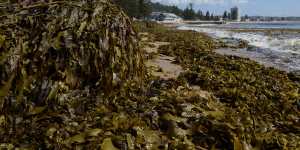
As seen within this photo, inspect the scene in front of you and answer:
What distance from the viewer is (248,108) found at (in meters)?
6.71

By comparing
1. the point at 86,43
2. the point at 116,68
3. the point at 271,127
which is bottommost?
the point at 271,127

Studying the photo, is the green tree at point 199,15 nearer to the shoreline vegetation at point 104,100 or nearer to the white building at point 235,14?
the white building at point 235,14

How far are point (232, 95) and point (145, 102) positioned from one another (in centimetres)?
198

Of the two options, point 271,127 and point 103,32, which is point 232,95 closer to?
point 271,127

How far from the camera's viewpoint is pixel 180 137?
16.1 ft

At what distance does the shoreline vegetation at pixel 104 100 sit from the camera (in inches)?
188

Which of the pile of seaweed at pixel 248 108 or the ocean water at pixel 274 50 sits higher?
the pile of seaweed at pixel 248 108

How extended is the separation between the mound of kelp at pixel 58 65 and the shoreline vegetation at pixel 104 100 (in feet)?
0.04

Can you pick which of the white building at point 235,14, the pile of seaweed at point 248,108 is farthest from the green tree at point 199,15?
the pile of seaweed at point 248,108

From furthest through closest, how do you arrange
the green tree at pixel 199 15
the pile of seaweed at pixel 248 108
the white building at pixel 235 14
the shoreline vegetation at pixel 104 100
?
1. the white building at pixel 235 14
2. the green tree at pixel 199 15
3. the pile of seaweed at pixel 248 108
4. the shoreline vegetation at pixel 104 100

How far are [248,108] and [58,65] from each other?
120 inches

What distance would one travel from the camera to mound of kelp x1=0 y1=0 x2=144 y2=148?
5.08 meters

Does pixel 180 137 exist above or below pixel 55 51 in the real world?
below

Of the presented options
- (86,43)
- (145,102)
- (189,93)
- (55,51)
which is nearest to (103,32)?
(86,43)
